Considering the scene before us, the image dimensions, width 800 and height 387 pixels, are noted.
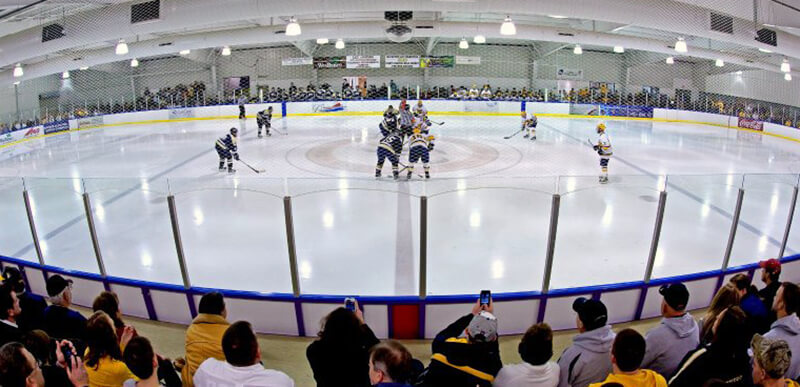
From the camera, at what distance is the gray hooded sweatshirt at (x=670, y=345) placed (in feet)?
9.73

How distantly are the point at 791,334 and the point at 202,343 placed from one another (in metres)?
3.21

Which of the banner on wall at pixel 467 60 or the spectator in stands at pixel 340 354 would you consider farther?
the banner on wall at pixel 467 60

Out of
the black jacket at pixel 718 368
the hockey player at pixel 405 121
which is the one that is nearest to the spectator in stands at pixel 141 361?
the black jacket at pixel 718 368

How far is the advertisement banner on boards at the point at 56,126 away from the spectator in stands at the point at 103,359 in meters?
20.0

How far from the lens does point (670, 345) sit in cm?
297

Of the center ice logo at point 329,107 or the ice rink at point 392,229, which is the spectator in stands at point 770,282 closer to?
the ice rink at point 392,229

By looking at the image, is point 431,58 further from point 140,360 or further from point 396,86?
point 140,360


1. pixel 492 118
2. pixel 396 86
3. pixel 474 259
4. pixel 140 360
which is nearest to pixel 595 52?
pixel 492 118

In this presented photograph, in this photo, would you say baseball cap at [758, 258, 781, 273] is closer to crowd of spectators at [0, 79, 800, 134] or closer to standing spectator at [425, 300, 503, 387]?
standing spectator at [425, 300, 503, 387]

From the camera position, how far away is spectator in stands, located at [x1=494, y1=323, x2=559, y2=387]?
250cm

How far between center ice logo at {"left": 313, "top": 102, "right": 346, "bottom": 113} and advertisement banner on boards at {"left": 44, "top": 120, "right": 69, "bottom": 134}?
921 cm

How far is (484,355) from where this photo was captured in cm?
264

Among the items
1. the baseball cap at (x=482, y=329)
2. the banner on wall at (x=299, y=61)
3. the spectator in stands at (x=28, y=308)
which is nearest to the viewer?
the baseball cap at (x=482, y=329)

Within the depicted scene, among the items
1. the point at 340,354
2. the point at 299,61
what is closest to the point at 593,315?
the point at 340,354
